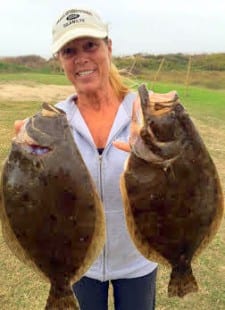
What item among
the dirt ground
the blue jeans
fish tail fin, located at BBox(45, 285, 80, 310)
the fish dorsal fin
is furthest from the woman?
the dirt ground

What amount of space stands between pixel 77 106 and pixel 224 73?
1426 inches

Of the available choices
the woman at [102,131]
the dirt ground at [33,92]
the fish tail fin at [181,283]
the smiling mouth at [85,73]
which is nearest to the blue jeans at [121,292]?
the woman at [102,131]

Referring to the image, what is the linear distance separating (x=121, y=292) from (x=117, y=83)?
131cm

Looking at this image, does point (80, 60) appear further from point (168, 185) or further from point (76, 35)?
point (168, 185)

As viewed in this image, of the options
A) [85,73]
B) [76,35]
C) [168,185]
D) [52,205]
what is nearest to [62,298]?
[52,205]

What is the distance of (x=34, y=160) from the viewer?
2.05m

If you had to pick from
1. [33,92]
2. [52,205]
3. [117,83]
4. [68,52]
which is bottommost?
[33,92]

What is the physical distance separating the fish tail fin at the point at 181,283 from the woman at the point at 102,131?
2.14ft

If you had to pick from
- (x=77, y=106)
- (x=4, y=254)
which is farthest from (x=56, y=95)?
(x=77, y=106)

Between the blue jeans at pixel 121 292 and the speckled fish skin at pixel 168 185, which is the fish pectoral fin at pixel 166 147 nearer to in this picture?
the speckled fish skin at pixel 168 185

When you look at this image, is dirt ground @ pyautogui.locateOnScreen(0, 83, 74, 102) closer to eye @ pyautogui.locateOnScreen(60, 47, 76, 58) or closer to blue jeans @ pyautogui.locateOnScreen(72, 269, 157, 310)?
blue jeans @ pyautogui.locateOnScreen(72, 269, 157, 310)

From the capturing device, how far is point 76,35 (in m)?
2.50

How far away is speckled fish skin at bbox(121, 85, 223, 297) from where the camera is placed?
6.57 feet

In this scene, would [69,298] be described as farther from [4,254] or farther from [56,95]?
[56,95]
